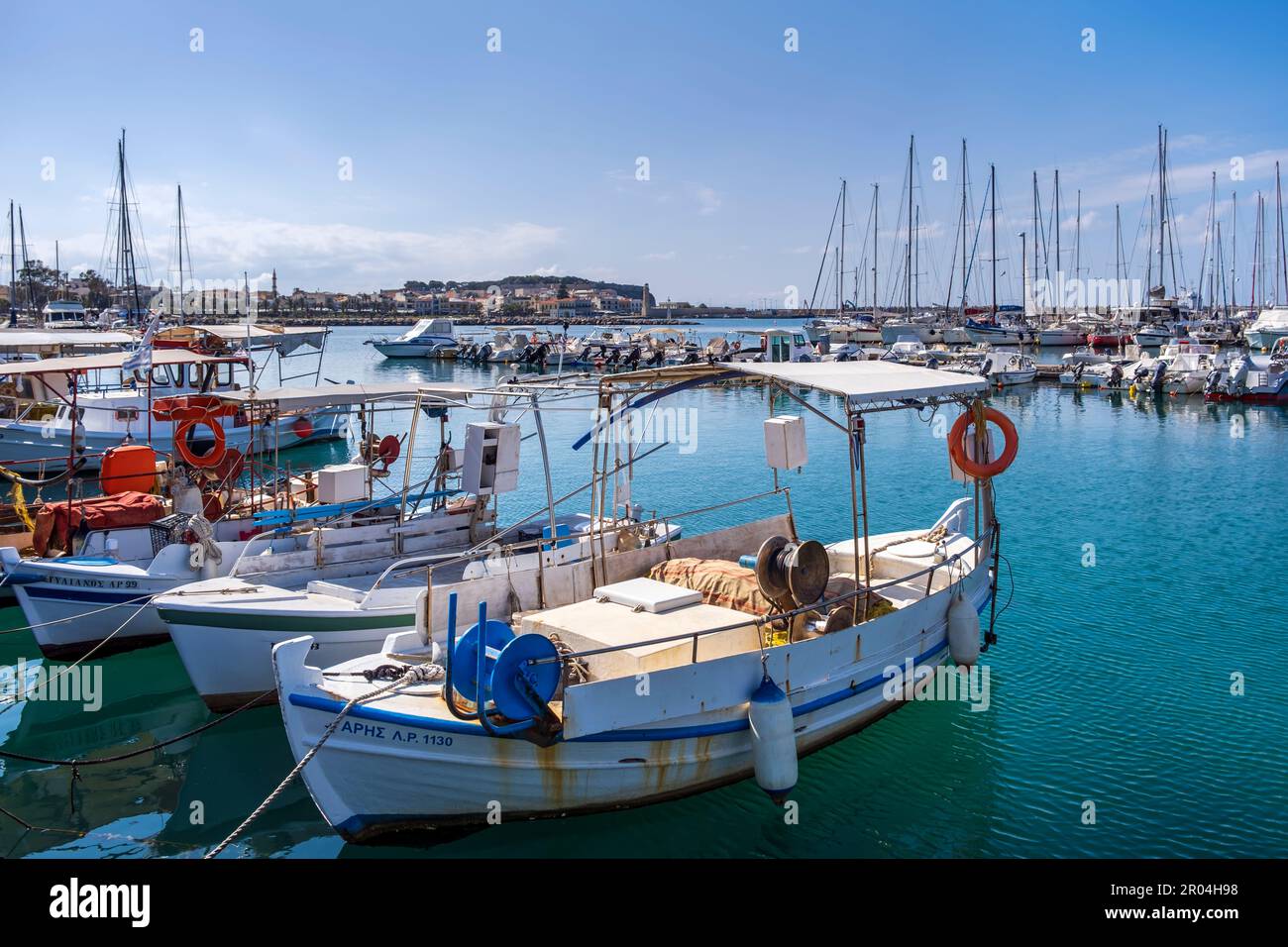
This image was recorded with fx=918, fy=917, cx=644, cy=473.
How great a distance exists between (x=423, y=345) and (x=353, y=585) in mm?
71546

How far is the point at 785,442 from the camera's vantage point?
39.3 ft

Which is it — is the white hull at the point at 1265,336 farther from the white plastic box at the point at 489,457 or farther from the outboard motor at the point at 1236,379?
the white plastic box at the point at 489,457

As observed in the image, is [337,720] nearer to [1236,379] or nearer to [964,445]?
[964,445]

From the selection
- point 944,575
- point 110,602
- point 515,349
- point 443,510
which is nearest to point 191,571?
point 110,602

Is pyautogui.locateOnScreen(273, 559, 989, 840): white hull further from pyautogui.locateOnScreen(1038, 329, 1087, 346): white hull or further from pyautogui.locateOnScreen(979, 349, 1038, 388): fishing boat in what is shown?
pyautogui.locateOnScreen(1038, 329, 1087, 346): white hull

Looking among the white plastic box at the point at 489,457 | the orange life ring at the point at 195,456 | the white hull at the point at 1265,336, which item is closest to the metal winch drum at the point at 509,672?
the white plastic box at the point at 489,457

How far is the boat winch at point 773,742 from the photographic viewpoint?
29.5ft

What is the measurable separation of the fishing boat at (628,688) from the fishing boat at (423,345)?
72.4 m

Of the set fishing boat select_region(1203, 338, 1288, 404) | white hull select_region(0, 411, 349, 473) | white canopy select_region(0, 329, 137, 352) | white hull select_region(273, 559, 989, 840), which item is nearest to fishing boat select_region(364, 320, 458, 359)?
white hull select_region(0, 411, 349, 473)

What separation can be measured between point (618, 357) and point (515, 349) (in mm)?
10797

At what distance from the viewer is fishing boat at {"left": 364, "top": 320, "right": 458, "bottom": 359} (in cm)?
8144

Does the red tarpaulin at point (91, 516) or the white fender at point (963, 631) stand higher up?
the red tarpaulin at point (91, 516)
